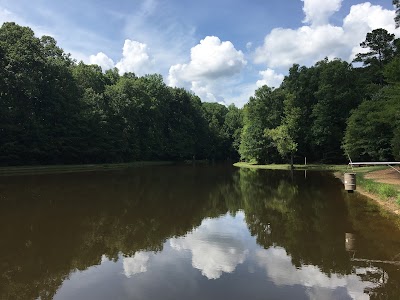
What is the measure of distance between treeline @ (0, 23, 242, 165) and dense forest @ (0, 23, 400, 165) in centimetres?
16

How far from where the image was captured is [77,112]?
59.5 m

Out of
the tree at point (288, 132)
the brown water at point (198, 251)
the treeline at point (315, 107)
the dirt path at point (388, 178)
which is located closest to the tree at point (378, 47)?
the treeline at point (315, 107)

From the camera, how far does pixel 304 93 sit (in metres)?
65.9

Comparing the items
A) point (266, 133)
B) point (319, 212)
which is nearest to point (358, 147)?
point (266, 133)

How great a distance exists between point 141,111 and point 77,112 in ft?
75.3

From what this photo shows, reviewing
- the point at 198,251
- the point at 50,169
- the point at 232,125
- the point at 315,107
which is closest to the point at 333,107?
the point at 315,107

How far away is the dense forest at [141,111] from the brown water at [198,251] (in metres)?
21.2

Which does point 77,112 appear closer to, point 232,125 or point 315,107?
point 315,107

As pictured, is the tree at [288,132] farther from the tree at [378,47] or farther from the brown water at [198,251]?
the brown water at [198,251]

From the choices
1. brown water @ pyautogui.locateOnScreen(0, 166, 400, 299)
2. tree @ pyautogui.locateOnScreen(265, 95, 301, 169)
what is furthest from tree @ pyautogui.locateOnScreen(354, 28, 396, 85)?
brown water @ pyautogui.locateOnScreen(0, 166, 400, 299)

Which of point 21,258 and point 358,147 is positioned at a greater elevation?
point 358,147

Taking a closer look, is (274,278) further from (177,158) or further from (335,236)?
(177,158)

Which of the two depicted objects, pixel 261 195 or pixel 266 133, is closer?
pixel 261 195

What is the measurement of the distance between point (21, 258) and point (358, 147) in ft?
136
